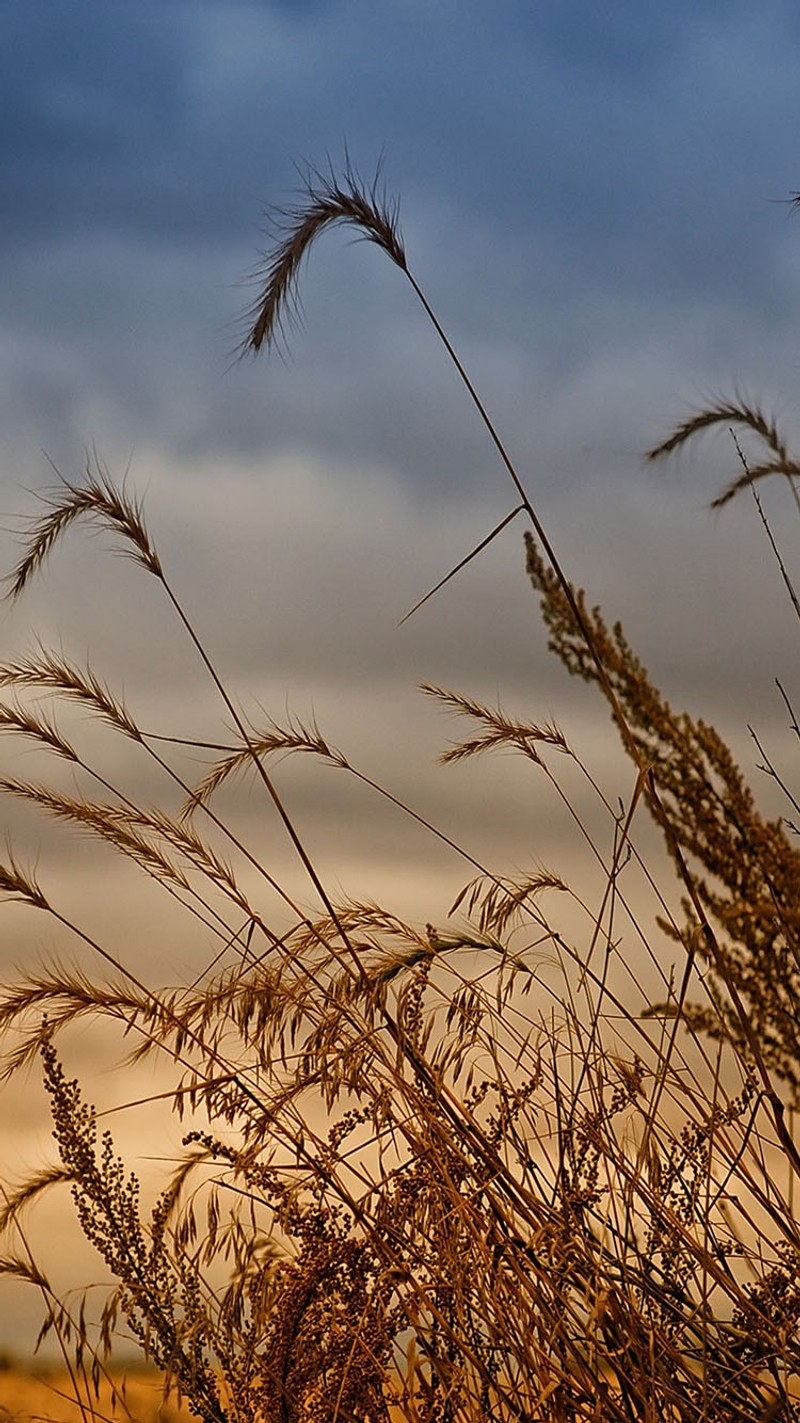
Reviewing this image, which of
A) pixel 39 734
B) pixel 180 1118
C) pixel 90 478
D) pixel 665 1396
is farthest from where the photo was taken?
pixel 90 478

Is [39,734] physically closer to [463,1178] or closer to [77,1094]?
[77,1094]

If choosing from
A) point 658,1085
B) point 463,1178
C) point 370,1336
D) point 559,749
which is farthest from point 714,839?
point 370,1336

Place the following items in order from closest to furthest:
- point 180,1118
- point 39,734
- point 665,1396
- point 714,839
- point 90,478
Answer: point 665,1396 < point 180,1118 < point 39,734 < point 90,478 < point 714,839

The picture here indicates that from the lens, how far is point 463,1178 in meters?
1.50

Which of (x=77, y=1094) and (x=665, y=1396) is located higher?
(x=77, y=1094)

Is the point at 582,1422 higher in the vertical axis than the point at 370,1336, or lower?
lower

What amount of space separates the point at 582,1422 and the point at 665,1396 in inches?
4.8

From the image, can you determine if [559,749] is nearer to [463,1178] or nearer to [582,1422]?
[463,1178]

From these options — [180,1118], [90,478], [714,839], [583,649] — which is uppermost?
[90,478]

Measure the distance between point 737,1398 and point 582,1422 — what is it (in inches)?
6.4

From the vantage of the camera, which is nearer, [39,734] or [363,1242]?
[363,1242]

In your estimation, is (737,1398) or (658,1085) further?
(658,1085)

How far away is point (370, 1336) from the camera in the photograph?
1434 millimetres

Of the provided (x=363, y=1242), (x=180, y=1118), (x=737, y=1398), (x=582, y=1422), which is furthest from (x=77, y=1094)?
(x=737, y=1398)
